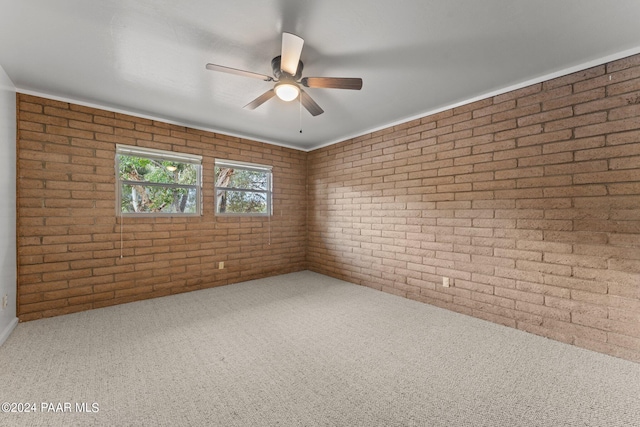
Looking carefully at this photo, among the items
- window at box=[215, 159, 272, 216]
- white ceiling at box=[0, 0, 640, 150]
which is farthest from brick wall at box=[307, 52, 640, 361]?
window at box=[215, 159, 272, 216]

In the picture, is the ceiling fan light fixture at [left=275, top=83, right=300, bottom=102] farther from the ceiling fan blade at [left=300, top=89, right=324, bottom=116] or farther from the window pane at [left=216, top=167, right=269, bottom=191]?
the window pane at [left=216, top=167, right=269, bottom=191]

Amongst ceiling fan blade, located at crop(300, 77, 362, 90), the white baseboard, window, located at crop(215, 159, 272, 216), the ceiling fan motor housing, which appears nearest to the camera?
ceiling fan blade, located at crop(300, 77, 362, 90)

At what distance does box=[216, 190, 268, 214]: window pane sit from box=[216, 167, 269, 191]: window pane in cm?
12

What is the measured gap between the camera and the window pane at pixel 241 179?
444cm

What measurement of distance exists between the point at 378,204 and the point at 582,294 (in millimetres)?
2504

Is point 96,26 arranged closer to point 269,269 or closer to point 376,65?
point 376,65

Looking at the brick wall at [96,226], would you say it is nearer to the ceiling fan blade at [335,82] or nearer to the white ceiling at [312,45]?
the white ceiling at [312,45]

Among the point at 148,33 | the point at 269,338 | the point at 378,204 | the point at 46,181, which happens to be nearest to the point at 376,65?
the point at 148,33

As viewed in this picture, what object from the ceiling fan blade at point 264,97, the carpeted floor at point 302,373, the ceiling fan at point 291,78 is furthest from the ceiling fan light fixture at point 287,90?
the carpeted floor at point 302,373

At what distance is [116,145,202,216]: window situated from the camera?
353cm

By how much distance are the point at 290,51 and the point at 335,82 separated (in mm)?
458

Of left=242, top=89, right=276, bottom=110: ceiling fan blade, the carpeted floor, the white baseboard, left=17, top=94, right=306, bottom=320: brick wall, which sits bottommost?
the carpeted floor

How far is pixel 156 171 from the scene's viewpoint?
149 inches

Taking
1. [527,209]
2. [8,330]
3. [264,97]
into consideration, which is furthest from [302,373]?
[8,330]
